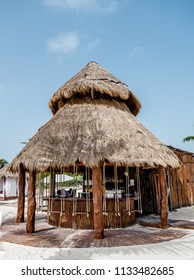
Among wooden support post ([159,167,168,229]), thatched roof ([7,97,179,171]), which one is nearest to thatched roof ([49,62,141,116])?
thatched roof ([7,97,179,171])

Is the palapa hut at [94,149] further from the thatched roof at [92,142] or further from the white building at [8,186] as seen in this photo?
the white building at [8,186]

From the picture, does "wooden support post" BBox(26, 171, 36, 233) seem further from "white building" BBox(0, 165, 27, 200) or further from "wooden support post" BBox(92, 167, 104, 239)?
"white building" BBox(0, 165, 27, 200)

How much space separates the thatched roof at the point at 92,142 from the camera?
604cm

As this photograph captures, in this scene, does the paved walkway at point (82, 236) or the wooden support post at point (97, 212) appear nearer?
the paved walkway at point (82, 236)

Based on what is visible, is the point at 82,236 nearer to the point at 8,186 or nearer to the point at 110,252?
the point at 110,252

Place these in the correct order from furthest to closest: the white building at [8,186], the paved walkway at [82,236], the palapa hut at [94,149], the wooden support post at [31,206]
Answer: the white building at [8,186] < the wooden support post at [31,206] < the palapa hut at [94,149] < the paved walkway at [82,236]

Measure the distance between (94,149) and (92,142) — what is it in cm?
32

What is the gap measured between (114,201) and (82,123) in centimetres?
269

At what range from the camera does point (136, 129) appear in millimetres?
7562

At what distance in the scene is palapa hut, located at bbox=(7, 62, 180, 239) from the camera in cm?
601

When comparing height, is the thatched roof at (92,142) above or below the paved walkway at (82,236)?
above

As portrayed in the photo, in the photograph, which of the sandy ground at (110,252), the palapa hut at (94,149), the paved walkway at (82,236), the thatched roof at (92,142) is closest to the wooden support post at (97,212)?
the palapa hut at (94,149)
